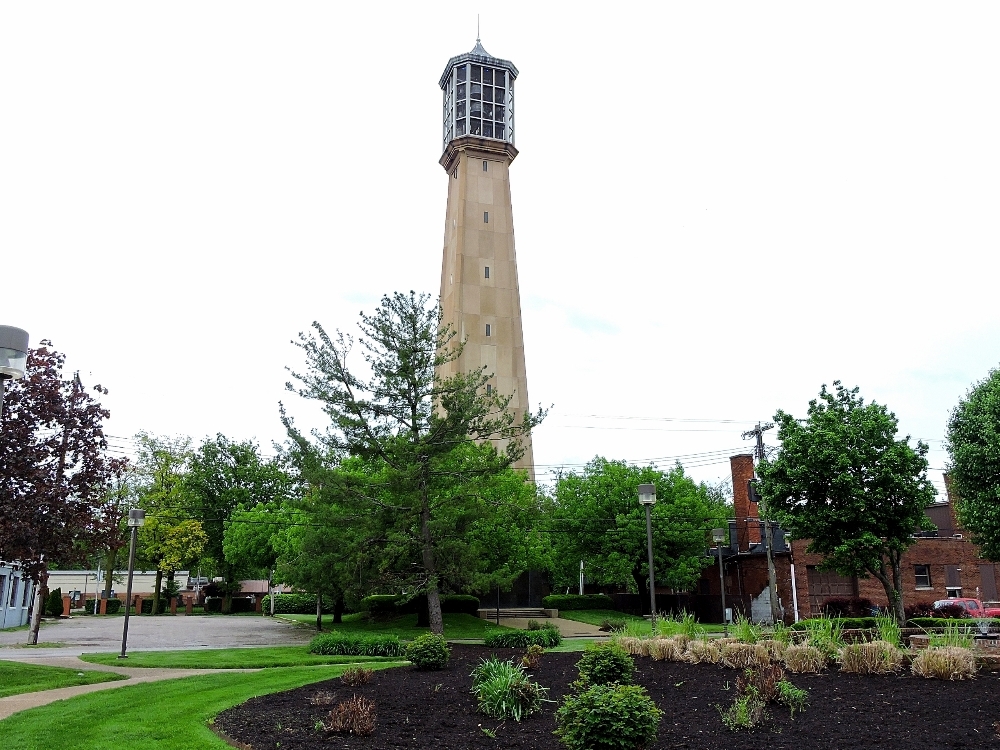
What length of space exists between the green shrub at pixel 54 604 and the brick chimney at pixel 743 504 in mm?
42294

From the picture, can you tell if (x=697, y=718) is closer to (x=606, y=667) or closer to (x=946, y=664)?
(x=606, y=667)

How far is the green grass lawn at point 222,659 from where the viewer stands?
803 inches

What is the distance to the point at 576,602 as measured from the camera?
51.2 m

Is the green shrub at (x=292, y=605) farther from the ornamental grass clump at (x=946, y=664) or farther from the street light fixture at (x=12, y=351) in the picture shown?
the street light fixture at (x=12, y=351)

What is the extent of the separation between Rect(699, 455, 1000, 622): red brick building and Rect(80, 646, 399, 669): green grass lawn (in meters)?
25.7

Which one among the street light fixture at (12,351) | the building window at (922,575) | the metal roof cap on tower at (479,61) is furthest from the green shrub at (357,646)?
the metal roof cap on tower at (479,61)

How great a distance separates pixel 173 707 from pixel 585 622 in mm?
35192

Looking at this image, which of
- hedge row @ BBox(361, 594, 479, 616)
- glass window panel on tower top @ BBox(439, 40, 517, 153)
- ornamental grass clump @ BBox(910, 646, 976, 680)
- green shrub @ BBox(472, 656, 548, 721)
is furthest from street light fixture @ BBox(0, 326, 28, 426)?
glass window panel on tower top @ BBox(439, 40, 517, 153)

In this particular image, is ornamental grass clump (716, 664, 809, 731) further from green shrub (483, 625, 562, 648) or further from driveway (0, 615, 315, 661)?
driveway (0, 615, 315, 661)

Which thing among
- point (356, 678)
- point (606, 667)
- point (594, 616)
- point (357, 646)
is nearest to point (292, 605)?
point (594, 616)

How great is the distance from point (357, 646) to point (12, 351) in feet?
64.6

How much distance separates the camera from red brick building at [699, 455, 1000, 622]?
42.2 meters

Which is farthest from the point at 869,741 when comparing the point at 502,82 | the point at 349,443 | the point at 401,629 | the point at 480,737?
the point at 502,82

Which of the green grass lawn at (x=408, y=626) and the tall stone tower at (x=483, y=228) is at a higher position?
the tall stone tower at (x=483, y=228)
